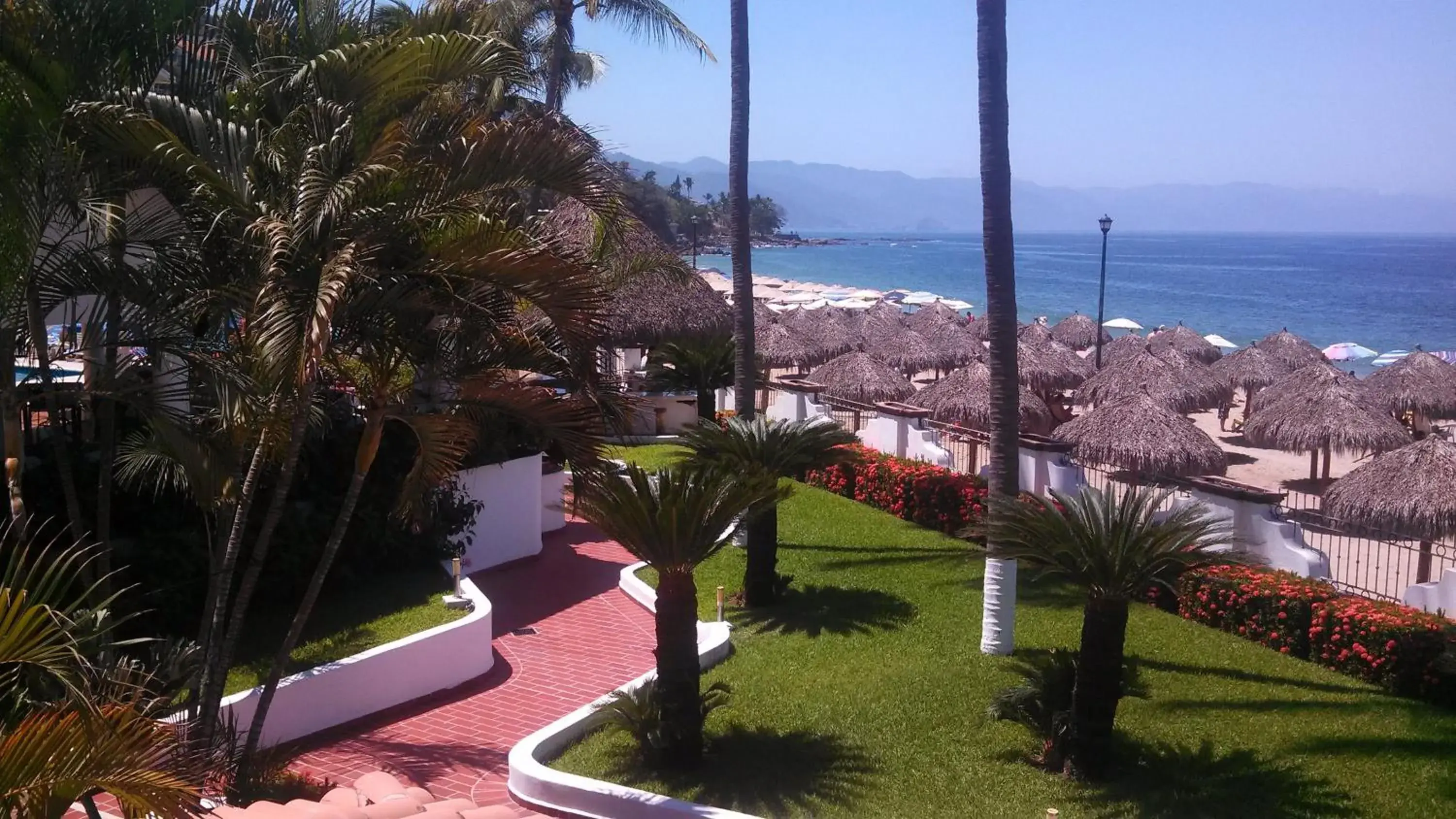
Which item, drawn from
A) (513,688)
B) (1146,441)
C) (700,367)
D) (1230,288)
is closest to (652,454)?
(700,367)

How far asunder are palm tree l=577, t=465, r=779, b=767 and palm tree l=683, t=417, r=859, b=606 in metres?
3.22

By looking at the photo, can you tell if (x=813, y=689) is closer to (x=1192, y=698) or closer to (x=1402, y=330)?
(x=1192, y=698)

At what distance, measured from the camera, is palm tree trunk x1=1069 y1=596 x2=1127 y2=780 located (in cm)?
721

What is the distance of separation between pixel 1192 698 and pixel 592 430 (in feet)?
15.8

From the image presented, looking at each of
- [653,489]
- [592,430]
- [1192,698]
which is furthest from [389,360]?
[1192,698]

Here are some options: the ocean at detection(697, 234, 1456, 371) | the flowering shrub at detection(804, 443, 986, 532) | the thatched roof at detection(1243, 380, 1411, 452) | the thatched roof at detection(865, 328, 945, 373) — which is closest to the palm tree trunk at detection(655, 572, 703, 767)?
the flowering shrub at detection(804, 443, 986, 532)

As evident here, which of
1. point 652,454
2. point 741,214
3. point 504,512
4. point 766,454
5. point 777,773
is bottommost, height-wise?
point 652,454

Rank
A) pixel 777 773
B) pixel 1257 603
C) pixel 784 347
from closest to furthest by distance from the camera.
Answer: pixel 777 773, pixel 1257 603, pixel 784 347

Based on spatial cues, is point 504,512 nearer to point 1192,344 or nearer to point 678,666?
point 678,666

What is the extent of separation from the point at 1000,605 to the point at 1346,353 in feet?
104

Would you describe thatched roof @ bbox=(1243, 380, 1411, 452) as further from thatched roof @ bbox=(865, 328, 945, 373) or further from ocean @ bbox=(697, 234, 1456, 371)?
ocean @ bbox=(697, 234, 1456, 371)

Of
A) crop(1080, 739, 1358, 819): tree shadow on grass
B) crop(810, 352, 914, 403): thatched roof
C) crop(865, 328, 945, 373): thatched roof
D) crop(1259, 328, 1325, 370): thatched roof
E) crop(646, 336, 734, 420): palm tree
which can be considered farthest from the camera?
crop(865, 328, 945, 373): thatched roof

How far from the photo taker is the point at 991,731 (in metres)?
8.10

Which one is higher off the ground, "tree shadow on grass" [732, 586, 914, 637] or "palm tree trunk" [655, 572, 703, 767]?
"palm tree trunk" [655, 572, 703, 767]
